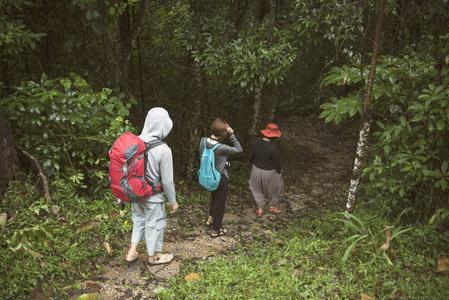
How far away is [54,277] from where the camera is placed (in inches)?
140

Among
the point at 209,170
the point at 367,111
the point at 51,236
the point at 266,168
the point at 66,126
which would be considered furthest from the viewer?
the point at 266,168

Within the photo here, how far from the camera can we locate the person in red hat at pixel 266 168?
5797 mm

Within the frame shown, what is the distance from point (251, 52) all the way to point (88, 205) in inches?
141

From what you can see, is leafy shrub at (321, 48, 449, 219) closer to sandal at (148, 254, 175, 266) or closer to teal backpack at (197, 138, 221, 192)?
teal backpack at (197, 138, 221, 192)

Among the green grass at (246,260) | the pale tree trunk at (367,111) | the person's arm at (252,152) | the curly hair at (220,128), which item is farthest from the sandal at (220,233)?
the pale tree trunk at (367,111)

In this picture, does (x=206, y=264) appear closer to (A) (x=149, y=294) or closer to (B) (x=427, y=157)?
(A) (x=149, y=294)

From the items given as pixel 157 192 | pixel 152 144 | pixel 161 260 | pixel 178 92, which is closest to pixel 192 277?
pixel 161 260

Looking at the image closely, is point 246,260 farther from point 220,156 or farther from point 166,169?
point 166,169

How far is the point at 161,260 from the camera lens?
4.04 metres

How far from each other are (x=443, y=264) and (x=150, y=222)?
10.2 feet

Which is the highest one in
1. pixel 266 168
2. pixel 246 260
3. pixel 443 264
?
pixel 266 168

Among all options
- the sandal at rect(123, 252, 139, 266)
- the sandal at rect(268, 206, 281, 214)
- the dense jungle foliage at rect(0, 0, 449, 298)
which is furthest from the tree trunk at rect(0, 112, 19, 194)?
the sandal at rect(268, 206, 281, 214)

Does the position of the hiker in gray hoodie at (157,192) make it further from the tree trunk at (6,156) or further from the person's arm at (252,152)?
the person's arm at (252,152)

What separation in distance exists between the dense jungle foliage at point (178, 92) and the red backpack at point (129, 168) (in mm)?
847
